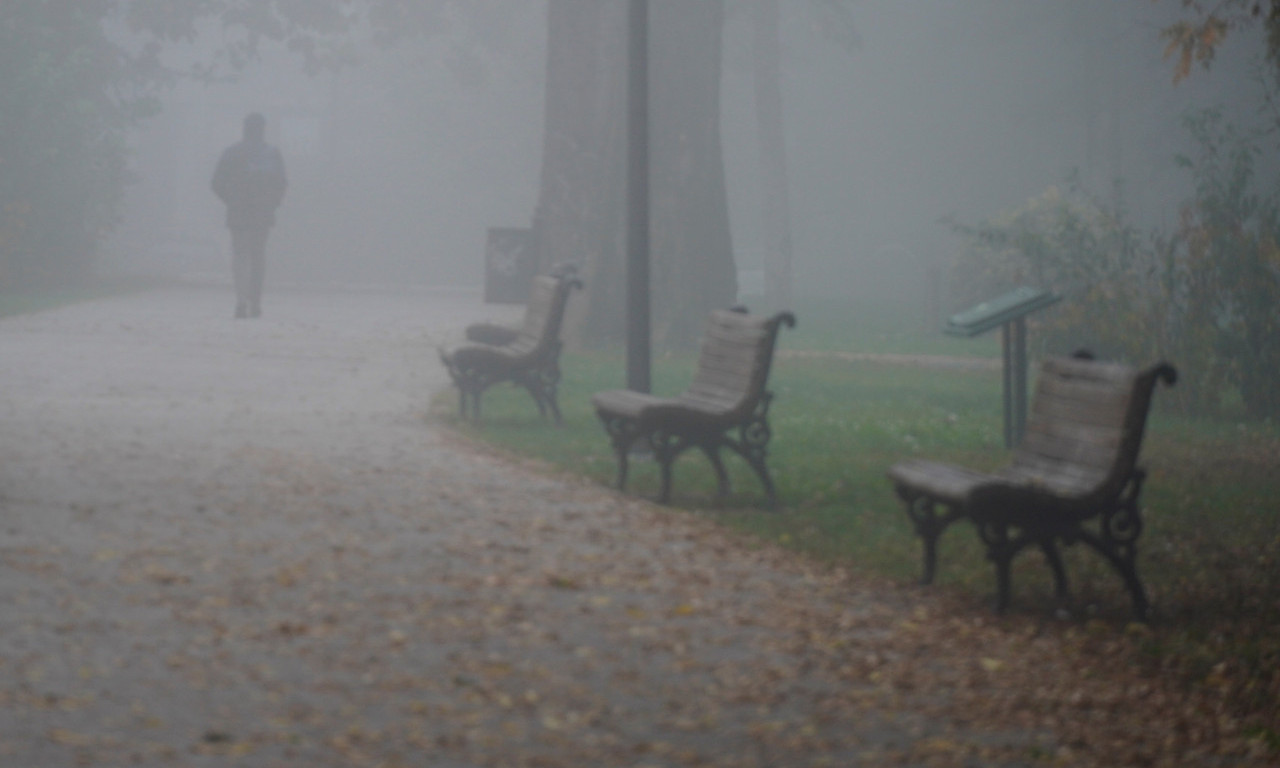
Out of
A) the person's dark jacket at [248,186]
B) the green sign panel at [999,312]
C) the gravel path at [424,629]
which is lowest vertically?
the gravel path at [424,629]

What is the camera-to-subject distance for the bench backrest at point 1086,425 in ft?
27.7

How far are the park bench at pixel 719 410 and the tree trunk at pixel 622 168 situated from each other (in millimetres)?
11822

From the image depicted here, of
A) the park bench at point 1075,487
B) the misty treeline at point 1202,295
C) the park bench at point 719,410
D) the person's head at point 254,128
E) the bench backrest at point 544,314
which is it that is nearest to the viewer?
the park bench at point 1075,487

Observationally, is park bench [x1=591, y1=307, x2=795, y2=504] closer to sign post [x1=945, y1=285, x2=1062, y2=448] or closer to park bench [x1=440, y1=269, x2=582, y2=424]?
sign post [x1=945, y1=285, x2=1062, y2=448]

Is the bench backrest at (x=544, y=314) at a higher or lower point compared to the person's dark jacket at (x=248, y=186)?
lower

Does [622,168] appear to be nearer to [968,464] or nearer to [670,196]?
[670,196]

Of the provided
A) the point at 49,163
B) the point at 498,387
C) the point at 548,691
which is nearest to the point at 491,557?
the point at 548,691

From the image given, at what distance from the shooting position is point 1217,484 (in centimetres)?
1322

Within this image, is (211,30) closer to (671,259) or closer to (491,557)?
(671,259)

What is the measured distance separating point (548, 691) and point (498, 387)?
12.2 m

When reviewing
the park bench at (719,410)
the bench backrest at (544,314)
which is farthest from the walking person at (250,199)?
the park bench at (719,410)

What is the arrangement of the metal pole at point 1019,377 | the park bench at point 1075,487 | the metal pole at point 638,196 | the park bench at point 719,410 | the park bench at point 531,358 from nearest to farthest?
1. the park bench at point 1075,487
2. the park bench at point 719,410
3. the metal pole at point 638,196
4. the metal pole at point 1019,377
5. the park bench at point 531,358

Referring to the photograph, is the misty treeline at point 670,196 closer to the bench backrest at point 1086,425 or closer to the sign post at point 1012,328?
the sign post at point 1012,328

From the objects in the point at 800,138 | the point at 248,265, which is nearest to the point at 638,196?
the point at 248,265
